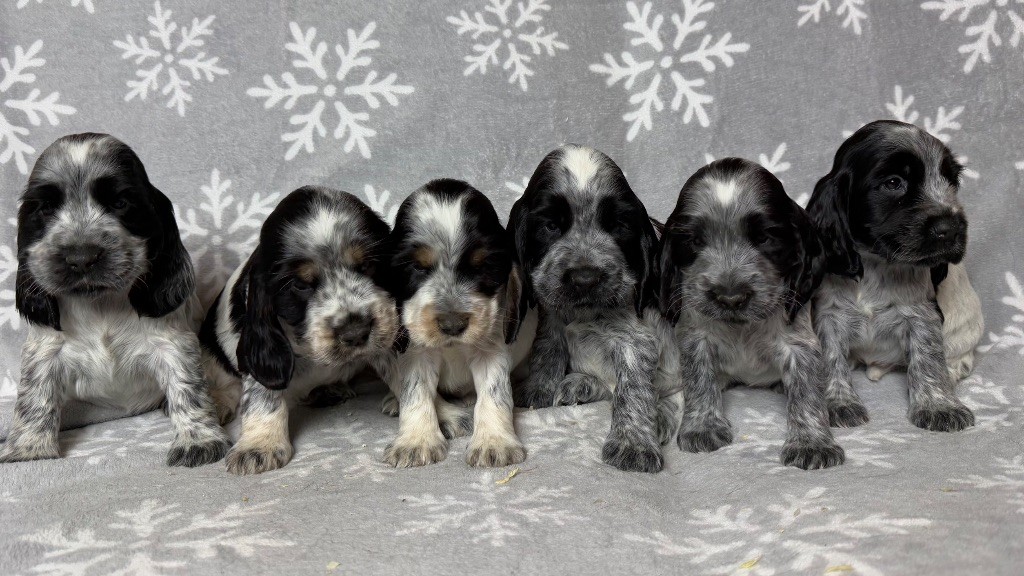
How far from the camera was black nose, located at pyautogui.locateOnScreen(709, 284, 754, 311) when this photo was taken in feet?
12.9

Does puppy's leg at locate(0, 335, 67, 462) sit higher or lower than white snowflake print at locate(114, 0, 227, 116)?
lower

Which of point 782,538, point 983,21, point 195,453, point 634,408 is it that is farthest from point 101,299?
point 983,21

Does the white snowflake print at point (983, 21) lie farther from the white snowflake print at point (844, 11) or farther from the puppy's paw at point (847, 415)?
the puppy's paw at point (847, 415)

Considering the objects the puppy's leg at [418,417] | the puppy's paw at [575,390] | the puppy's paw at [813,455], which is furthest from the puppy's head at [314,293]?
the puppy's paw at [813,455]

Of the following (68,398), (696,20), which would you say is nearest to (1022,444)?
(696,20)

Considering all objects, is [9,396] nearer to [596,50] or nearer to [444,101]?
[444,101]

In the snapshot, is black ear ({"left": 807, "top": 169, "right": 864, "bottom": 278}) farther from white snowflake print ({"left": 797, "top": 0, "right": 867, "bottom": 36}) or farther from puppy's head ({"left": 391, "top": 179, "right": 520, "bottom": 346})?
white snowflake print ({"left": 797, "top": 0, "right": 867, "bottom": 36})

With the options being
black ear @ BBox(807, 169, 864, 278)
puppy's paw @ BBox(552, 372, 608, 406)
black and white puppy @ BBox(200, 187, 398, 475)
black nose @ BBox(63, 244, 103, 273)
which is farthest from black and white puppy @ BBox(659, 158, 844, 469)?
black nose @ BBox(63, 244, 103, 273)

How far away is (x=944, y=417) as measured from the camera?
4316 millimetres

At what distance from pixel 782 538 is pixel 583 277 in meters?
1.44

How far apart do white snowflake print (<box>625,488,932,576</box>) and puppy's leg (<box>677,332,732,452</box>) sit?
79cm

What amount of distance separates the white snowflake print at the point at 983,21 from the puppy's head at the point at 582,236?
293 cm

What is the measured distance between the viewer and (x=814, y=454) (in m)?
3.86

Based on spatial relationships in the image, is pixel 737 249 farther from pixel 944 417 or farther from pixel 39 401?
pixel 39 401
